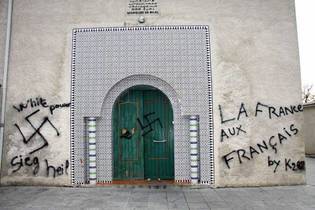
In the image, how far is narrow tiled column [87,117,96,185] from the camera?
621 centimetres

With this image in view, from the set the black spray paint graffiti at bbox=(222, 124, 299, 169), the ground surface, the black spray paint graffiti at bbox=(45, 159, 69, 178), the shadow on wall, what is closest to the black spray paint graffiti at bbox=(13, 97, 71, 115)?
the black spray paint graffiti at bbox=(45, 159, 69, 178)

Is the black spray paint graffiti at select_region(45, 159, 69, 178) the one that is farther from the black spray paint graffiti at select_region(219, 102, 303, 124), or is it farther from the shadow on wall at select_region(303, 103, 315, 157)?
the shadow on wall at select_region(303, 103, 315, 157)

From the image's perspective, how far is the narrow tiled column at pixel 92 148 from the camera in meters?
6.21

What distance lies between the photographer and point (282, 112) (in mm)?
6195

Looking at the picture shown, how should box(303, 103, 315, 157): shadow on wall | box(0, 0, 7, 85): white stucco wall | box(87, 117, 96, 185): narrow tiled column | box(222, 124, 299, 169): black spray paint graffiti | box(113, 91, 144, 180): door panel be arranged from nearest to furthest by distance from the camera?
1. box(222, 124, 299, 169): black spray paint graffiti
2. box(87, 117, 96, 185): narrow tiled column
3. box(0, 0, 7, 85): white stucco wall
4. box(113, 91, 144, 180): door panel
5. box(303, 103, 315, 157): shadow on wall

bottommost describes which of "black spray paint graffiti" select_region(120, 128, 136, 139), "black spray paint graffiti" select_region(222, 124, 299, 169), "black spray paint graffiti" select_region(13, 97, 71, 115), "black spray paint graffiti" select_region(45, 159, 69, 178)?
"black spray paint graffiti" select_region(45, 159, 69, 178)

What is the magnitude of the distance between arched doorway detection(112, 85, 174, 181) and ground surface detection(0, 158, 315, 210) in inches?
26.6

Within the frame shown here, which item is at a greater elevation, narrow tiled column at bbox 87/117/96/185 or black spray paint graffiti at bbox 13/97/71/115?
black spray paint graffiti at bbox 13/97/71/115

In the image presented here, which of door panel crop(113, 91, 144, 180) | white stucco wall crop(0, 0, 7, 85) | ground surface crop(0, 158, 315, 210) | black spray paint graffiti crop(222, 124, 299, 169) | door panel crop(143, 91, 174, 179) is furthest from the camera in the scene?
door panel crop(143, 91, 174, 179)

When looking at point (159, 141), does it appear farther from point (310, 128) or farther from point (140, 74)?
point (310, 128)

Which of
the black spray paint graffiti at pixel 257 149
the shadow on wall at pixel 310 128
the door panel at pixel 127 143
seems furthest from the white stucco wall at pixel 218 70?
the shadow on wall at pixel 310 128

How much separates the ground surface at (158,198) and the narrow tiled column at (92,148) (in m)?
0.33

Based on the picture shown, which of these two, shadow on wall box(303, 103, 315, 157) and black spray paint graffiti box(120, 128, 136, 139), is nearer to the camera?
black spray paint graffiti box(120, 128, 136, 139)

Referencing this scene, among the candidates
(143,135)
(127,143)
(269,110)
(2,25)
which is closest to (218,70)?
(269,110)
